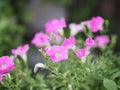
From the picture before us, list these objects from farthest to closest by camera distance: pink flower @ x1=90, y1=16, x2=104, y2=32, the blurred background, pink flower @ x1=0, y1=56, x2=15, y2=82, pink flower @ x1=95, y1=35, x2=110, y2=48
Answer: the blurred background → pink flower @ x1=95, y1=35, x2=110, y2=48 → pink flower @ x1=90, y1=16, x2=104, y2=32 → pink flower @ x1=0, y1=56, x2=15, y2=82

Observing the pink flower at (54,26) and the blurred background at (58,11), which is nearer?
the pink flower at (54,26)

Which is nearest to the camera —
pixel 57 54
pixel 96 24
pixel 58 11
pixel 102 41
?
pixel 57 54

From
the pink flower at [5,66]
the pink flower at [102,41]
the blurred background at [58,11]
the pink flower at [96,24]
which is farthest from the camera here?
the blurred background at [58,11]

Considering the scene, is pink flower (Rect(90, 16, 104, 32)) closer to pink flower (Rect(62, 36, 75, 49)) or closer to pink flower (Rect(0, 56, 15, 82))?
pink flower (Rect(62, 36, 75, 49))

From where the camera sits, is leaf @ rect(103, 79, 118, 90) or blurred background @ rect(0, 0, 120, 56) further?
blurred background @ rect(0, 0, 120, 56)

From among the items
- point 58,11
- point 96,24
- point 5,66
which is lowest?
point 5,66

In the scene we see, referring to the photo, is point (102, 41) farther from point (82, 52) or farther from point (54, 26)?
point (82, 52)

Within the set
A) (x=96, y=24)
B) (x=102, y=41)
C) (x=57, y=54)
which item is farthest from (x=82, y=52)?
(x=102, y=41)

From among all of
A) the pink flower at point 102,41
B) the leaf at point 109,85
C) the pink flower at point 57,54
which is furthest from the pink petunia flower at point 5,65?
the pink flower at point 102,41

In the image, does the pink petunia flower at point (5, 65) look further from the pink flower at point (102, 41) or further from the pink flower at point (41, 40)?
the pink flower at point (102, 41)

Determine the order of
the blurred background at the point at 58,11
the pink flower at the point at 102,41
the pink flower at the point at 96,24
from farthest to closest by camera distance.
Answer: the blurred background at the point at 58,11 → the pink flower at the point at 102,41 → the pink flower at the point at 96,24

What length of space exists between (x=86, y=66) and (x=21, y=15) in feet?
8.53

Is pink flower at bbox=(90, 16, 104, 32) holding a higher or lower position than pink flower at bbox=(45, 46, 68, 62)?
higher

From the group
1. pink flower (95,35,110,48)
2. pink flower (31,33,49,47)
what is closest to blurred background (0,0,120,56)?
pink flower (95,35,110,48)
